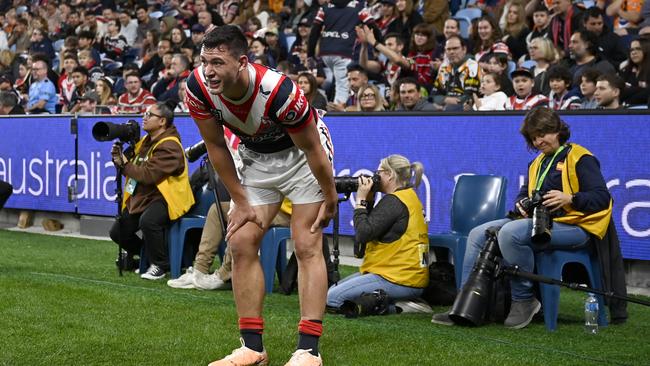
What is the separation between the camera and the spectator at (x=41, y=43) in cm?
2150

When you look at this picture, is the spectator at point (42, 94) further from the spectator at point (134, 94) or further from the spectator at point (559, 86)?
the spectator at point (559, 86)

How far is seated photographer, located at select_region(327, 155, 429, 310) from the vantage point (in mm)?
7605

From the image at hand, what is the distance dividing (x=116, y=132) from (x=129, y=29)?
11492 mm

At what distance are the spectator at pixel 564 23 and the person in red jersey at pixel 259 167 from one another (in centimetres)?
734

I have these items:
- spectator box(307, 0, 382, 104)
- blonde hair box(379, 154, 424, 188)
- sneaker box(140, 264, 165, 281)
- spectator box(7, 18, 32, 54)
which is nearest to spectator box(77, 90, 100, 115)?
spectator box(307, 0, 382, 104)

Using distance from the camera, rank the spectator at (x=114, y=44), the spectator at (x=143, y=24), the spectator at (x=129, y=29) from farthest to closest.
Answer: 1. the spectator at (x=129, y=29)
2. the spectator at (x=143, y=24)
3. the spectator at (x=114, y=44)

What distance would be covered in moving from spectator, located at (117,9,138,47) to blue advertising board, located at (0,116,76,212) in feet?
20.0

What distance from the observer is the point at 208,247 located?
30.1 feet

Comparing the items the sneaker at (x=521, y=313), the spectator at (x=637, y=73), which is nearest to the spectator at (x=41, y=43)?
the spectator at (x=637, y=73)

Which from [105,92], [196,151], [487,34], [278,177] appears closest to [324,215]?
[278,177]

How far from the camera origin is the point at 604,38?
11945 millimetres

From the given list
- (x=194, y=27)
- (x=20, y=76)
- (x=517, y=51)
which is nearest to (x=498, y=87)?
(x=517, y=51)

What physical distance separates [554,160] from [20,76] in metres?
15.0

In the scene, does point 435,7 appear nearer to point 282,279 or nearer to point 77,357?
point 282,279
